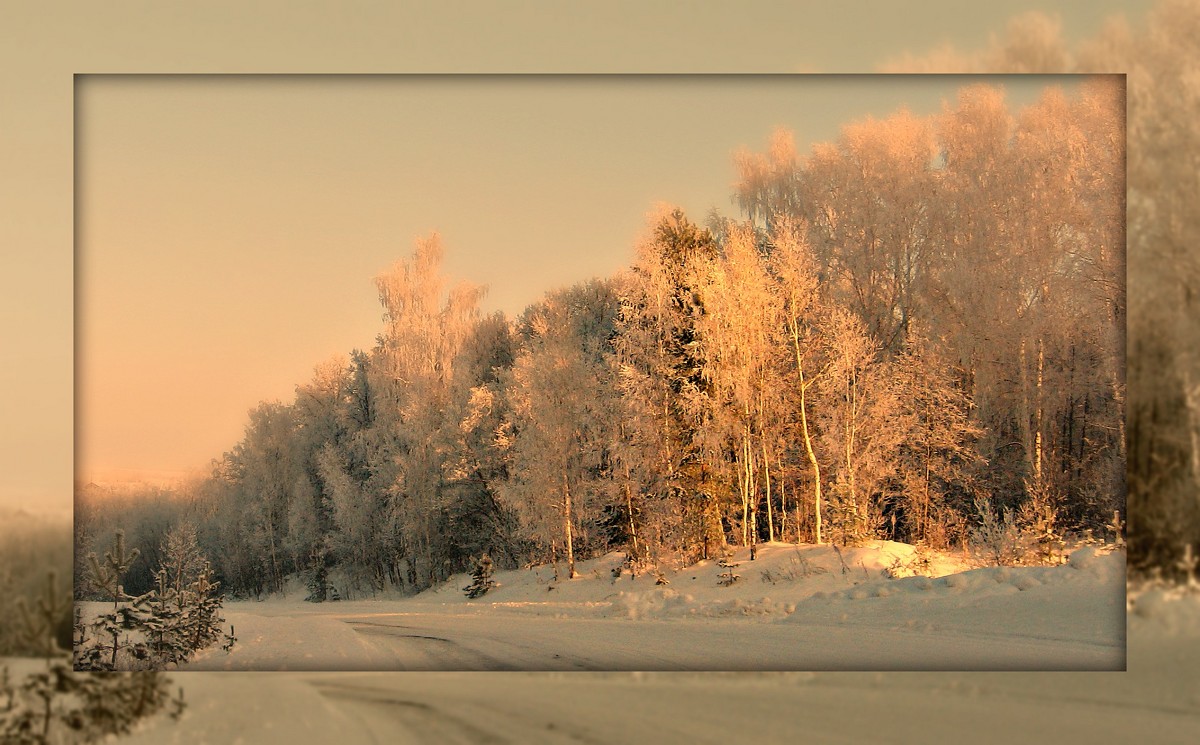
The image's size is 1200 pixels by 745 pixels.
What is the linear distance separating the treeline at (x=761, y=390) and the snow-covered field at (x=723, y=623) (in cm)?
33

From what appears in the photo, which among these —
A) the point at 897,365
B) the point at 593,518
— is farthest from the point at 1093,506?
the point at 593,518

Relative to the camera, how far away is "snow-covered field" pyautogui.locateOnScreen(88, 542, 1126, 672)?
414 inches

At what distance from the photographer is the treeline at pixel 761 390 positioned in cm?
1148

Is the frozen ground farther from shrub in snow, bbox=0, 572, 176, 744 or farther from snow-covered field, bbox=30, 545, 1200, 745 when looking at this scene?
shrub in snow, bbox=0, 572, 176, 744

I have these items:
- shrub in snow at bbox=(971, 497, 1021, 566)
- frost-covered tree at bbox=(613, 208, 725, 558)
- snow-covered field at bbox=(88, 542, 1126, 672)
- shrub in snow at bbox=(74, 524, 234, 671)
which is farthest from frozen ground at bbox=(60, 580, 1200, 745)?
frost-covered tree at bbox=(613, 208, 725, 558)

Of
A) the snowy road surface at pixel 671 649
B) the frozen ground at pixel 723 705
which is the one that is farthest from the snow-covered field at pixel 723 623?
the frozen ground at pixel 723 705

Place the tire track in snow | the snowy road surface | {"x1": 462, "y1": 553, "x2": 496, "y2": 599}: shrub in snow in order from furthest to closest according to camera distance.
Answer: {"x1": 462, "y1": 553, "x2": 496, "y2": 599}: shrub in snow
the snowy road surface
the tire track in snow

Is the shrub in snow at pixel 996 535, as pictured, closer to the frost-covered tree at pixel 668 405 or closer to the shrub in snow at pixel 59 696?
the frost-covered tree at pixel 668 405

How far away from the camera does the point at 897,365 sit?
41.3ft

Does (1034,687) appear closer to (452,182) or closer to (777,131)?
(777,131)

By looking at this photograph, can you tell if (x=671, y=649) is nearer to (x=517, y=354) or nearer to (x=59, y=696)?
(x=517, y=354)

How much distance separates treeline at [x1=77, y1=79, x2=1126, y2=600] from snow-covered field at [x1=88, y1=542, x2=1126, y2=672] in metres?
0.33

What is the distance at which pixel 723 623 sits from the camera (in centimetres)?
1148

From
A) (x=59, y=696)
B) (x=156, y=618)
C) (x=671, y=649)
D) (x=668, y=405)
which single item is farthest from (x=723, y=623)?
(x=59, y=696)
